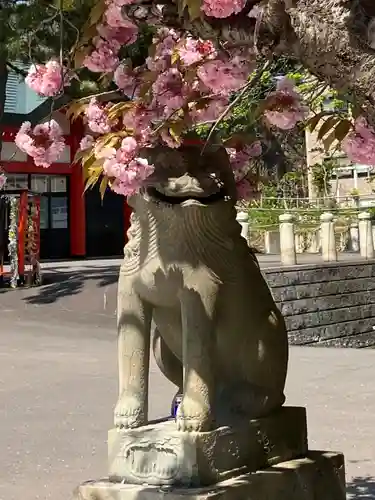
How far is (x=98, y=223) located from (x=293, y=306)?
13944 millimetres

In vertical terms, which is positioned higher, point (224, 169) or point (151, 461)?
point (224, 169)

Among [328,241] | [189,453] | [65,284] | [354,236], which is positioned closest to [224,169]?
[189,453]

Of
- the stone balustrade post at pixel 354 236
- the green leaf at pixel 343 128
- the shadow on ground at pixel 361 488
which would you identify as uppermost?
the stone balustrade post at pixel 354 236

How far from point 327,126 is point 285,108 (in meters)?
0.29

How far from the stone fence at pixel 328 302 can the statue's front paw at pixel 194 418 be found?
37.7 ft

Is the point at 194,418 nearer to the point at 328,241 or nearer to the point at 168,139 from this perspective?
the point at 168,139

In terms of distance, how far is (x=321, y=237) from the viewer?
68.3 ft

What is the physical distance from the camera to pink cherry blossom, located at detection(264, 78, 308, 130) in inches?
147

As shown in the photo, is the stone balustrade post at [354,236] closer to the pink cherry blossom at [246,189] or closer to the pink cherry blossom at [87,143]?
the pink cherry blossom at [246,189]

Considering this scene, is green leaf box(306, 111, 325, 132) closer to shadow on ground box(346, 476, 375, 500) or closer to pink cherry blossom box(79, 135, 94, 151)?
pink cherry blossom box(79, 135, 94, 151)

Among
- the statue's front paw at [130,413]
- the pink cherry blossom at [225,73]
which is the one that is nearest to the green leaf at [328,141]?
the pink cherry blossom at [225,73]

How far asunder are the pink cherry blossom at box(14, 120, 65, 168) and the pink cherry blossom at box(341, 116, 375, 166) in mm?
1304

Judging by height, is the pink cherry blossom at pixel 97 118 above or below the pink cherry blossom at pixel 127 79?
below

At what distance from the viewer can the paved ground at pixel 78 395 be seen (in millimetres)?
5965
